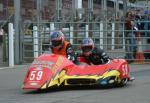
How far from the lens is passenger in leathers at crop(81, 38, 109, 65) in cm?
1246

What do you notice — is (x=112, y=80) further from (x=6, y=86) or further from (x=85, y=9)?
(x=85, y=9)

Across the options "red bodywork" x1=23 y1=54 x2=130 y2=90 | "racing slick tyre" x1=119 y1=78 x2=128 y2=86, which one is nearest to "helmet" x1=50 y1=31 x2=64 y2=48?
"red bodywork" x1=23 y1=54 x2=130 y2=90

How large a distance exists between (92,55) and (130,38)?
25.2 feet

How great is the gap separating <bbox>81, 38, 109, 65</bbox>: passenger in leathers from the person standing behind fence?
721cm

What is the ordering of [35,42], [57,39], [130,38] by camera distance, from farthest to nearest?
[35,42], [130,38], [57,39]

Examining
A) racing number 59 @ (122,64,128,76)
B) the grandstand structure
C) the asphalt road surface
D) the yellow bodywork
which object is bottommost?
the asphalt road surface

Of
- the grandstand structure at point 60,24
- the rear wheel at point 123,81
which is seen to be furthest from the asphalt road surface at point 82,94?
the grandstand structure at point 60,24

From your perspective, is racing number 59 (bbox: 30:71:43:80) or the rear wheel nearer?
racing number 59 (bbox: 30:71:43:80)

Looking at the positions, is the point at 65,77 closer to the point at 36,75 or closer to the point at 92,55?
the point at 36,75

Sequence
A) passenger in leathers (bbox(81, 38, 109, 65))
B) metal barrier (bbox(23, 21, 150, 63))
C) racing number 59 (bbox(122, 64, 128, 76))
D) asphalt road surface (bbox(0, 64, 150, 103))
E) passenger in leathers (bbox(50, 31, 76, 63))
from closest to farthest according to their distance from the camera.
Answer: asphalt road surface (bbox(0, 64, 150, 103)), racing number 59 (bbox(122, 64, 128, 76)), passenger in leathers (bbox(50, 31, 76, 63)), passenger in leathers (bbox(81, 38, 109, 65)), metal barrier (bbox(23, 21, 150, 63))

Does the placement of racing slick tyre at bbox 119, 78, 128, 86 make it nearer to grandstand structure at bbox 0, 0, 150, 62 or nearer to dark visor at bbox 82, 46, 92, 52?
dark visor at bbox 82, 46, 92, 52

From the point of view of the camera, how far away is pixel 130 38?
Answer: 1997 cm

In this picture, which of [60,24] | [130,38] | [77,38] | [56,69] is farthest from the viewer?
[60,24]

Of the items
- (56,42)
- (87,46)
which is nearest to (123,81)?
(87,46)
